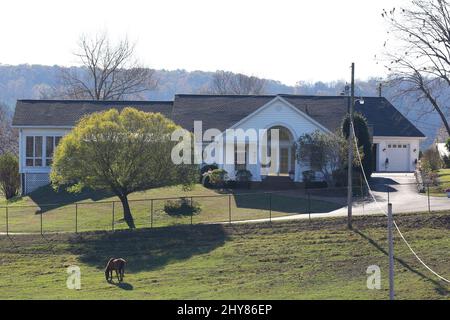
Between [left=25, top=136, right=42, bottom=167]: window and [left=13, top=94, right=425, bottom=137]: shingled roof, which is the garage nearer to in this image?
[left=13, top=94, right=425, bottom=137]: shingled roof

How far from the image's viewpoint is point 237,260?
90.9ft

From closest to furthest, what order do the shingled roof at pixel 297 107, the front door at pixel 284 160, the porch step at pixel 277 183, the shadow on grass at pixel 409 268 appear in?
1. the shadow on grass at pixel 409 268
2. the porch step at pixel 277 183
3. the front door at pixel 284 160
4. the shingled roof at pixel 297 107

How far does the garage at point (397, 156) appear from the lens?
2306 inches

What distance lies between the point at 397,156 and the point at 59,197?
25.7m

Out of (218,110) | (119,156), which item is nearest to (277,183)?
(218,110)

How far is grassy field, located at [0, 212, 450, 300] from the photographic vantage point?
74.3 ft

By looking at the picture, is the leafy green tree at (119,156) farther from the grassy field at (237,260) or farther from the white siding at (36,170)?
the white siding at (36,170)

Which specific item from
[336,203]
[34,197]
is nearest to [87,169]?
[336,203]

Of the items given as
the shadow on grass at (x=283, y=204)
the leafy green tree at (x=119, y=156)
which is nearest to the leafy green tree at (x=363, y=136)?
the shadow on grass at (x=283, y=204)

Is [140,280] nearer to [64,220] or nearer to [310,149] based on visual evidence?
[64,220]

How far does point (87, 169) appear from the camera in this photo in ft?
113

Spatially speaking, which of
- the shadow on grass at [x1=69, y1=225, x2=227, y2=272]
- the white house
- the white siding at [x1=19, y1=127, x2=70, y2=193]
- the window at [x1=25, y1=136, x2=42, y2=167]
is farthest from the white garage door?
the shadow on grass at [x1=69, y1=225, x2=227, y2=272]

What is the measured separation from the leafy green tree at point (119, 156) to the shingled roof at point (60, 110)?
56.6ft

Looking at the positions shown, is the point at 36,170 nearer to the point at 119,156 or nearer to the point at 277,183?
the point at 277,183
